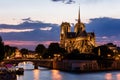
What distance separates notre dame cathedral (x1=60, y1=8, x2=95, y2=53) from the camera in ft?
445

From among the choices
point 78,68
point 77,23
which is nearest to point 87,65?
point 78,68

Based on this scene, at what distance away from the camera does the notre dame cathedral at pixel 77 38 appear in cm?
13575

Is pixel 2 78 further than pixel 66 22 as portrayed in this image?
No

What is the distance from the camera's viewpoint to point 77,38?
145500 mm

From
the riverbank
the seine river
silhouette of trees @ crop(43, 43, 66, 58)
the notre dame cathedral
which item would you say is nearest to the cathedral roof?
the notre dame cathedral

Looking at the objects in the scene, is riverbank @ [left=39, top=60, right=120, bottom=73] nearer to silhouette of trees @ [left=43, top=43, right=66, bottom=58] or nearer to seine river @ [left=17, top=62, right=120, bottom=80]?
seine river @ [left=17, top=62, right=120, bottom=80]

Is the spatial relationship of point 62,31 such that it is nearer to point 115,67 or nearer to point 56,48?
point 56,48

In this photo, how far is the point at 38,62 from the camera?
87.9m

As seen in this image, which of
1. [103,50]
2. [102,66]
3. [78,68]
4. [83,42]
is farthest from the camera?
[83,42]

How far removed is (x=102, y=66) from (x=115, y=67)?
4829mm

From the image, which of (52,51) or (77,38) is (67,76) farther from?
(77,38)

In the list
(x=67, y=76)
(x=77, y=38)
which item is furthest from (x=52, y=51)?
(x=67, y=76)

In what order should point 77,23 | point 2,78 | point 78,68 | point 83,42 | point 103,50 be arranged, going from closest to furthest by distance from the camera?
point 2,78 < point 78,68 < point 103,50 < point 83,42 < point 77,23

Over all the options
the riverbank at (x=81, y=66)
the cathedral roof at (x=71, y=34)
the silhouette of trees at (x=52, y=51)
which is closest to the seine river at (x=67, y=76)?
the riverbank at (x=81, y=66)
